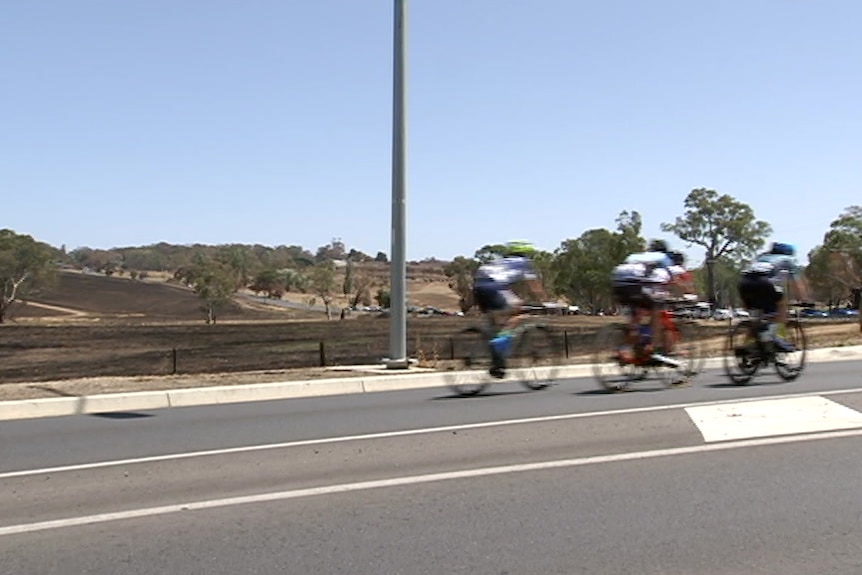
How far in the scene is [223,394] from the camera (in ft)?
40.5

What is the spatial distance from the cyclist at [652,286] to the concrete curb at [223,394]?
7.09ft

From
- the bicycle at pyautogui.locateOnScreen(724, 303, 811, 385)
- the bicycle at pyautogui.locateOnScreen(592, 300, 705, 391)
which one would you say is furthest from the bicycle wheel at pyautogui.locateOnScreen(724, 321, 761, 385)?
the bicycle at pyautogui.locateOnScreen(592, 300, 705, 391)

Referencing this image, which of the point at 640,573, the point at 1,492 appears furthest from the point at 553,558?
the point at 1,492

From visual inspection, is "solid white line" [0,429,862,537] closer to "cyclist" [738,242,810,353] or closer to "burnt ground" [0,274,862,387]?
"cyclist" [738,242,810,353]

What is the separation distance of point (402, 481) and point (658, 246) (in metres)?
5.31

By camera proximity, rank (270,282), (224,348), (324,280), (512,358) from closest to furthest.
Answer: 1. (512,358)
2. (224,348)
3. (324,280)
4. (270,282)

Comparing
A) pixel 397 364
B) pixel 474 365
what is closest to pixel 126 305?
pixel 397 364

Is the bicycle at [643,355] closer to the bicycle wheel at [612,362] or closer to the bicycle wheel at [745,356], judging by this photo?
the bicycle wheel at [612,362]

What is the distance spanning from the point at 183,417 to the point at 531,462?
205 inches

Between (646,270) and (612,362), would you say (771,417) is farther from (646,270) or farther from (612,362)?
(612,362)

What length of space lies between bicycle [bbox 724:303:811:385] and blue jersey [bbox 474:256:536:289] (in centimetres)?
283

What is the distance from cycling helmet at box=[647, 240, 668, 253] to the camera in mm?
10438

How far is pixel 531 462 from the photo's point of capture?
6934 mm

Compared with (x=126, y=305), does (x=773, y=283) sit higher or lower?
higher
